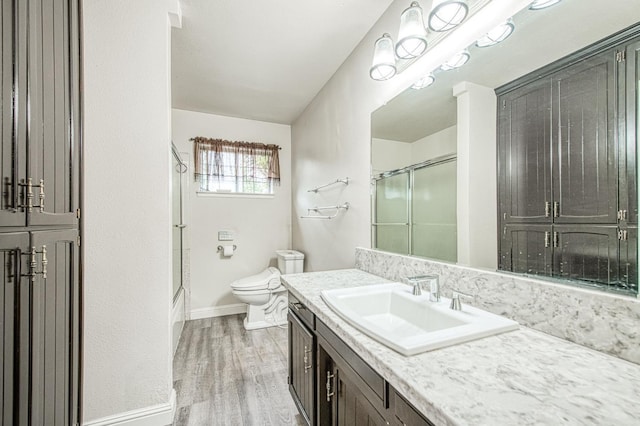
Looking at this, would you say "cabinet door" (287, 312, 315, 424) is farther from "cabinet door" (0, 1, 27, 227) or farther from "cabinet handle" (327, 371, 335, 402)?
"cabinet door" (0, 1, 27, 227)

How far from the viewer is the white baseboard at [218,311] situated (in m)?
3.23

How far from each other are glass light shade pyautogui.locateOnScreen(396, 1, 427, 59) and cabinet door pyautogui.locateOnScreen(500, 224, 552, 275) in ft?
3.13

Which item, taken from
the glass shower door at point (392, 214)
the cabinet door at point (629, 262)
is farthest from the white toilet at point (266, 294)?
the cabinet door at point (629, 262)

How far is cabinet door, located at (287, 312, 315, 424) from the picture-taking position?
1246mm

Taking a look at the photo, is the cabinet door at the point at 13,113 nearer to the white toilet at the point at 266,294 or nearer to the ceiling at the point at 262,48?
the ceiling at the point at 262,48

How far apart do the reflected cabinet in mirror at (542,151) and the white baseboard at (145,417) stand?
169cm

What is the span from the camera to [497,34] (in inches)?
41.6

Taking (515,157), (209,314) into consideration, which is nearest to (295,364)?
(515,157)

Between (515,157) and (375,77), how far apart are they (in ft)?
3.16

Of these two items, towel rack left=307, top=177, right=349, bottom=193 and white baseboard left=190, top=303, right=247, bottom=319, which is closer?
towel rack left=307, top=177, right=349, bottom=193

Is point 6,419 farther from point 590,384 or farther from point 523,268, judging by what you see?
point 523,268

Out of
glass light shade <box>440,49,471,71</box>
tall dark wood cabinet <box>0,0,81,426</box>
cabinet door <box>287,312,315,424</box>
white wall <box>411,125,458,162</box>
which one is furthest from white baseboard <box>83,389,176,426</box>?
glass light shade <box>440,49,471,71</box>

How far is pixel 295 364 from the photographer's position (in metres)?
1.52

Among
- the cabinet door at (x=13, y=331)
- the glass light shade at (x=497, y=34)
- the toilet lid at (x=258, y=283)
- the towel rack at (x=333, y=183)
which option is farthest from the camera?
the toilet lid at (x=258, y=283)
